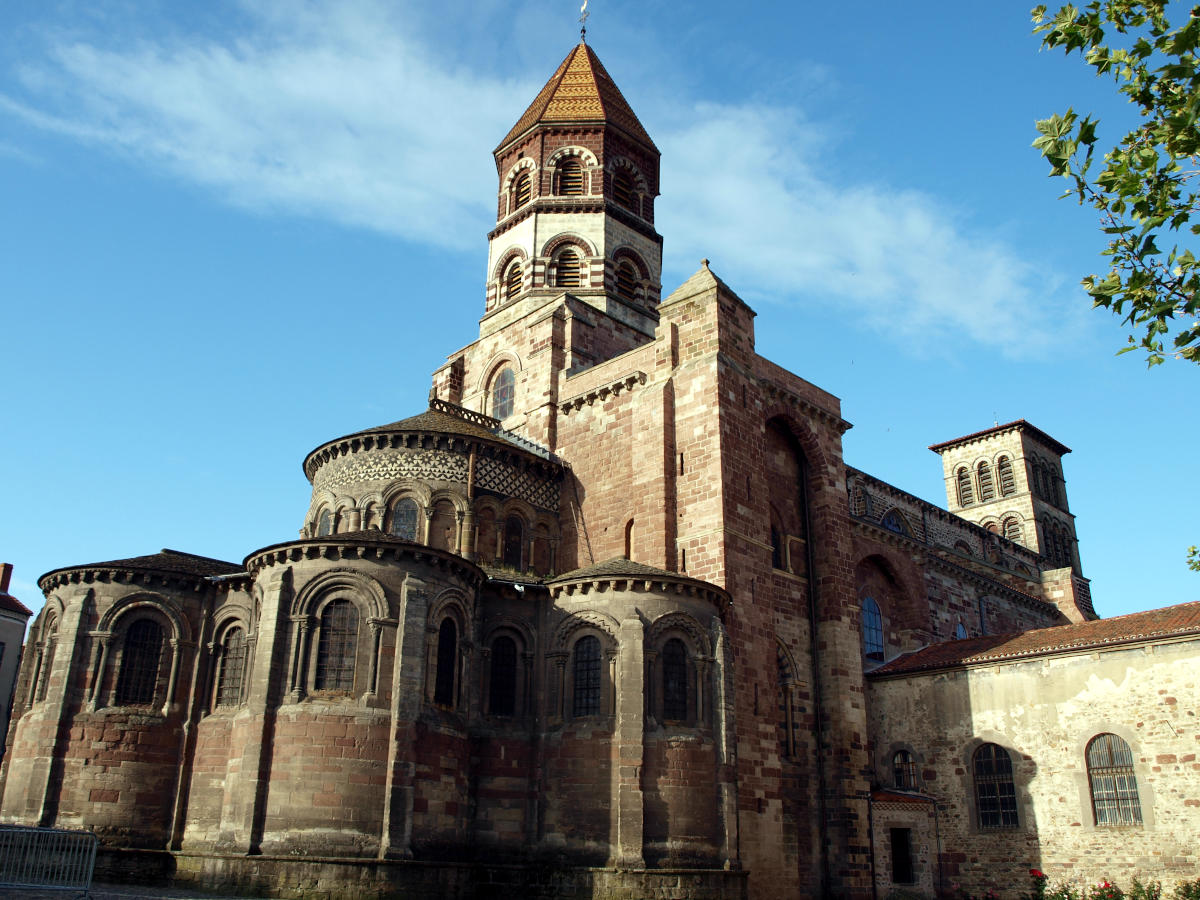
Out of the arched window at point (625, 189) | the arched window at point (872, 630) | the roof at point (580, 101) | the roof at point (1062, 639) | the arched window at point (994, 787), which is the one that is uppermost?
the roof at point (580, 101)

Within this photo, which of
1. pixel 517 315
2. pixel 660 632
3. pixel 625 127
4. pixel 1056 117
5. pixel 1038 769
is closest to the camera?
pixel 1056 117

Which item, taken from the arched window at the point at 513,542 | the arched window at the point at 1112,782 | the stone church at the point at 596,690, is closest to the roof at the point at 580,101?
the stone church at the point at 596,690

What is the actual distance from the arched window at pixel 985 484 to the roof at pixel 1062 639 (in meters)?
30.9

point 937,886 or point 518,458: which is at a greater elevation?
point 518,458

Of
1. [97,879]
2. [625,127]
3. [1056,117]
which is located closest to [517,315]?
[625,127]

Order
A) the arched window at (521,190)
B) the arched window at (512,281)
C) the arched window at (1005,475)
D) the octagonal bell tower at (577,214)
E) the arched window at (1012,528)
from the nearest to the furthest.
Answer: the octagonal bell tower at (577,214)
the arched window at (512,281)
the arched window at (521,190)
the arched window at (1012,528)
the arched window at (1005,475)

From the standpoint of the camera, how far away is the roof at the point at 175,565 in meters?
24.9

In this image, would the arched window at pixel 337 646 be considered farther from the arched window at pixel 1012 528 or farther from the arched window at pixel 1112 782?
the arched window at pixel 1012 528

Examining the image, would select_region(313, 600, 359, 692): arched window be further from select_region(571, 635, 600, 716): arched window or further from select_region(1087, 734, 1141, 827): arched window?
select_region(1087, 734, 1141, 827): arched window

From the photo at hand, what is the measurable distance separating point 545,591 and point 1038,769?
520 inches

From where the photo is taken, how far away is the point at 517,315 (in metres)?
35.9

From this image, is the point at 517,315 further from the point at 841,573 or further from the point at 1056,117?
the point at 1056,117

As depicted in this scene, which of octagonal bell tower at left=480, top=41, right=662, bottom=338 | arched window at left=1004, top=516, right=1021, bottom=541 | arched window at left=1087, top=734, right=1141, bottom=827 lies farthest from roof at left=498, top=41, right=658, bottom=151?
arched window at left=1004, top=516, right=1021, bottom=541

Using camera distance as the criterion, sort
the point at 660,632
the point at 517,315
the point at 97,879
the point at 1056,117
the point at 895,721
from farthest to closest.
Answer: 1. the point at 517,315
2. the point at 895,721
3. the point at 660,632
4. the point at 97,879
5. the point at 1056,117
